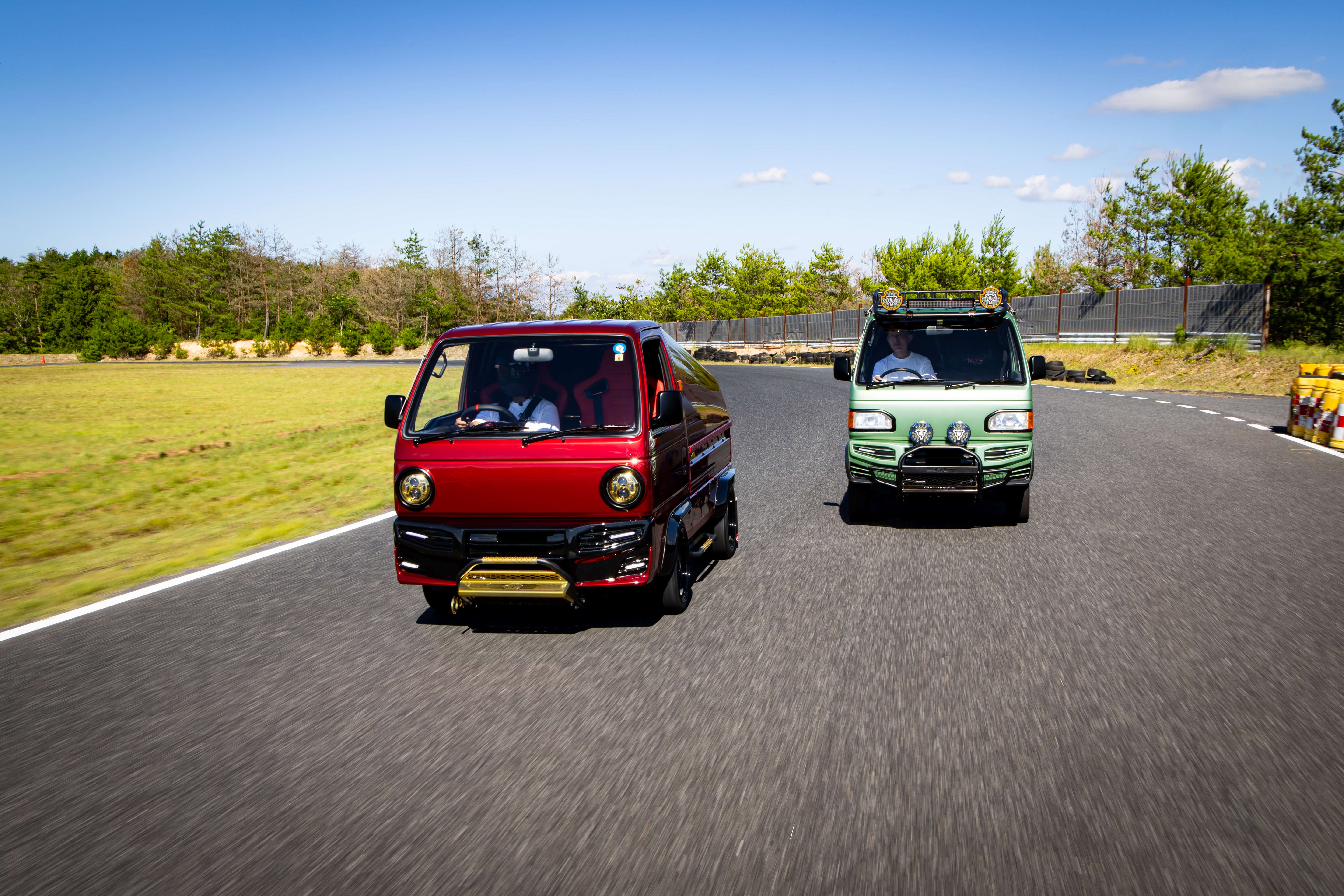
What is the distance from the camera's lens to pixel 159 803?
3.49 metres

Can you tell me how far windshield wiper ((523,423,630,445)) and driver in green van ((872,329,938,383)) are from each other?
412 cm

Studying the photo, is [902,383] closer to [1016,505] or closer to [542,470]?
[1016,505]

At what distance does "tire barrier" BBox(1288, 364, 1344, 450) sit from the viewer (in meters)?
14.0

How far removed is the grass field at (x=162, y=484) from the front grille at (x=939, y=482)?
15.0 feet

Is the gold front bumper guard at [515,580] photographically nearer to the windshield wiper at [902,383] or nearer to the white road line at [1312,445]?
the windshield wiper at [902,383]

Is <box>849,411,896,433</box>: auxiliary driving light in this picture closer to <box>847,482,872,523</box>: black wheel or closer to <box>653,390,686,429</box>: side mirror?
<box>847,482,872,523</box>: black wheel

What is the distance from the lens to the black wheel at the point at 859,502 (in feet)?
28.7

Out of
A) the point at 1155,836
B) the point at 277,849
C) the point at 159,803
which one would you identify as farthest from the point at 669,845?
the point at 159,803

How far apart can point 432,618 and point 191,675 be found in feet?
4.67

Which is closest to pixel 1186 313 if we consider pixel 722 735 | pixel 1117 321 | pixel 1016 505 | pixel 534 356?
pixel 1117 321

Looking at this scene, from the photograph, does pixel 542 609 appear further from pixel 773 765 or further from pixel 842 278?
pixel 842 278

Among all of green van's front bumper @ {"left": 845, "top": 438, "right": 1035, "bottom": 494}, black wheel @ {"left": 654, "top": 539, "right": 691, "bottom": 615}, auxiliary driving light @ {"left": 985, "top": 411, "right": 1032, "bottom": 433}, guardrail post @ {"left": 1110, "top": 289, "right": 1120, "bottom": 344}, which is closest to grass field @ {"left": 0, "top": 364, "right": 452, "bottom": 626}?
black wheel @ {"left": 654, "top": 539, "right": 691, "bottom": 615}

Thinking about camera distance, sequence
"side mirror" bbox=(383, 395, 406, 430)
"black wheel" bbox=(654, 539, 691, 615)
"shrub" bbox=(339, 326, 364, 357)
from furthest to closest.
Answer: "shrub" bbox=(339, 326, 364, 357), "side mirror" bbox=(383, 395, 406, 430), "black wheel" bbox=(654, 539, 691, 615)

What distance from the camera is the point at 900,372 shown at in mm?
8992
